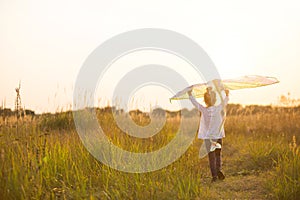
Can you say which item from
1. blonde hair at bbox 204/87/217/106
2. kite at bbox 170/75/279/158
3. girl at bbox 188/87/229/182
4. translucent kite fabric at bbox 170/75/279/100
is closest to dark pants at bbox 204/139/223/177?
girl at bbox 188/87/229/182

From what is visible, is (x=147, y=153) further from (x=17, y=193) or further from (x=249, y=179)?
(x=17, y=193)

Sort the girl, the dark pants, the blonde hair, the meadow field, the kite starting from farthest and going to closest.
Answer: the kite → the blonde hair → the girl → the dark pants → the meadow field

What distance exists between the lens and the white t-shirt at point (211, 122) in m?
6.70

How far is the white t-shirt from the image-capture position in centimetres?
670

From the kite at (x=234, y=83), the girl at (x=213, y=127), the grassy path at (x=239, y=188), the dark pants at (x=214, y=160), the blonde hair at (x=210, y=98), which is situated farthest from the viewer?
the kite at (x=234, y=83)

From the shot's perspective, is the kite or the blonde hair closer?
the blonde hair

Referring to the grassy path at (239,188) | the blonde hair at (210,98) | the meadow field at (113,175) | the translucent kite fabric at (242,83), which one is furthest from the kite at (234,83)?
the meadow field at (113,175)

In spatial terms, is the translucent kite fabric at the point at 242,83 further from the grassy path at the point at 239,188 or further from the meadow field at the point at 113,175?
the grassy path at the point at 239,188

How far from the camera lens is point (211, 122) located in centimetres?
672

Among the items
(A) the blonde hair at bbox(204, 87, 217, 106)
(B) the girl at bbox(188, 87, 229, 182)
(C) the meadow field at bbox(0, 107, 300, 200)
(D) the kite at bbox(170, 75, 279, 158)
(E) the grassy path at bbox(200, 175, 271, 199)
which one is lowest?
(E) the grassy path at bbox(200, 175, 271, 199)

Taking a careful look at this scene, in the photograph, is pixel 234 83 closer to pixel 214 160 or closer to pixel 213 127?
pixel 213 127

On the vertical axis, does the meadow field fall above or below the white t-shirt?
Answer: below

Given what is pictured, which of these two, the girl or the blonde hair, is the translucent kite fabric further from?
the girl

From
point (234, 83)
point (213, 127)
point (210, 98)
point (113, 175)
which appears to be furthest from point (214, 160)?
point (113, 175)
